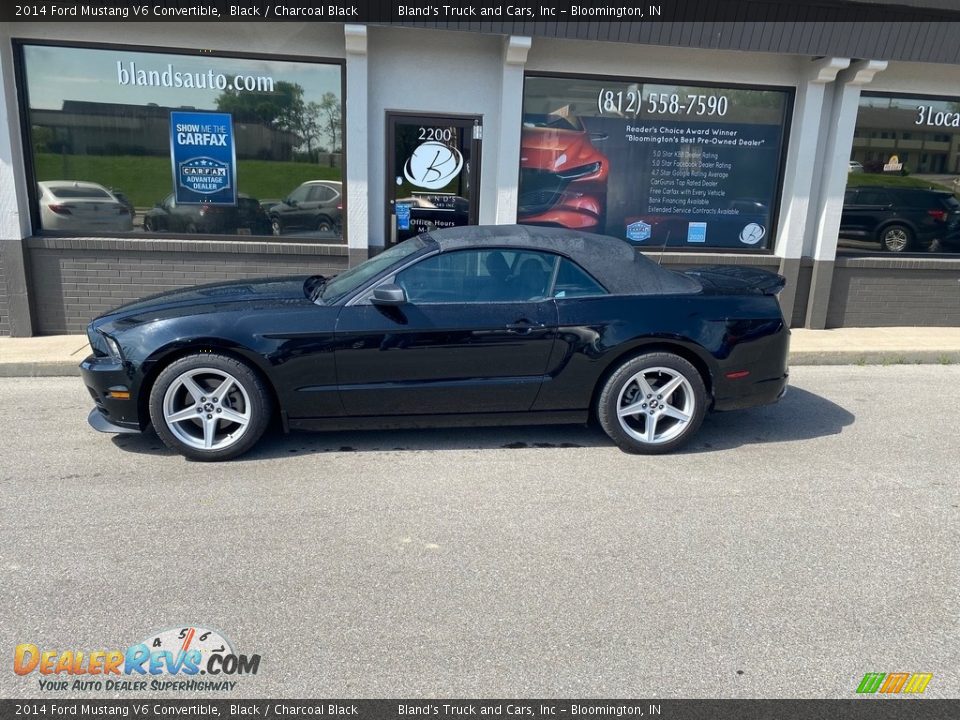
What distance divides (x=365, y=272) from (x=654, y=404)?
218cm

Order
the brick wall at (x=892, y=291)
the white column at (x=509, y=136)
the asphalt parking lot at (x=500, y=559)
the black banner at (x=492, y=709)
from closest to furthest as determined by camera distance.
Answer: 1. the black banner at (x=492, y=709)
2. the asphalt parking lot at (x=500, y=559)
3. the white column at (x=509, y=136)
4. the brick wall at (x=892, y=291)

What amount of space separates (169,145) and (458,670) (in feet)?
23.2

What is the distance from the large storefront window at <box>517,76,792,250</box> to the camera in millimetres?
8578

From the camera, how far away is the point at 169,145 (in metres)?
8.01

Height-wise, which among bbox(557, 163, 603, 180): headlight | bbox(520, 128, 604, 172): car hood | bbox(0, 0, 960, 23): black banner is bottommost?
bbox(557, 163, 603, 180): headlight

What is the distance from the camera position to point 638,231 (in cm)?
898

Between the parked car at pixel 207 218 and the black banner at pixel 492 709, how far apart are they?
6.43 metres

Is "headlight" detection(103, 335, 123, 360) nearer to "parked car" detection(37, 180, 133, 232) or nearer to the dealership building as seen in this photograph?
the dealership building

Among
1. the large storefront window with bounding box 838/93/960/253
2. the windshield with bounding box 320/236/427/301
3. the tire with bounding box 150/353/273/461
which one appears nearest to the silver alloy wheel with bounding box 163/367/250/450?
the tire with bounding box 150/353/273/461

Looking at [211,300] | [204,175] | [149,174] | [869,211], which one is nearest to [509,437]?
[211,300]

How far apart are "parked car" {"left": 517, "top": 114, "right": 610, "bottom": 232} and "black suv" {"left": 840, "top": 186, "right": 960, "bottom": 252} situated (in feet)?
10.2

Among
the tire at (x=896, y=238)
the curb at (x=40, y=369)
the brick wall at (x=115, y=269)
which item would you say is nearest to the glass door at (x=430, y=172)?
the brick wall at (x=115, y=269)

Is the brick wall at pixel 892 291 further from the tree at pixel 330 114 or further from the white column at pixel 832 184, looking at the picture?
the tree at pixel 330 114

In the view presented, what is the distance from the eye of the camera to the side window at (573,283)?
501 centimetres
